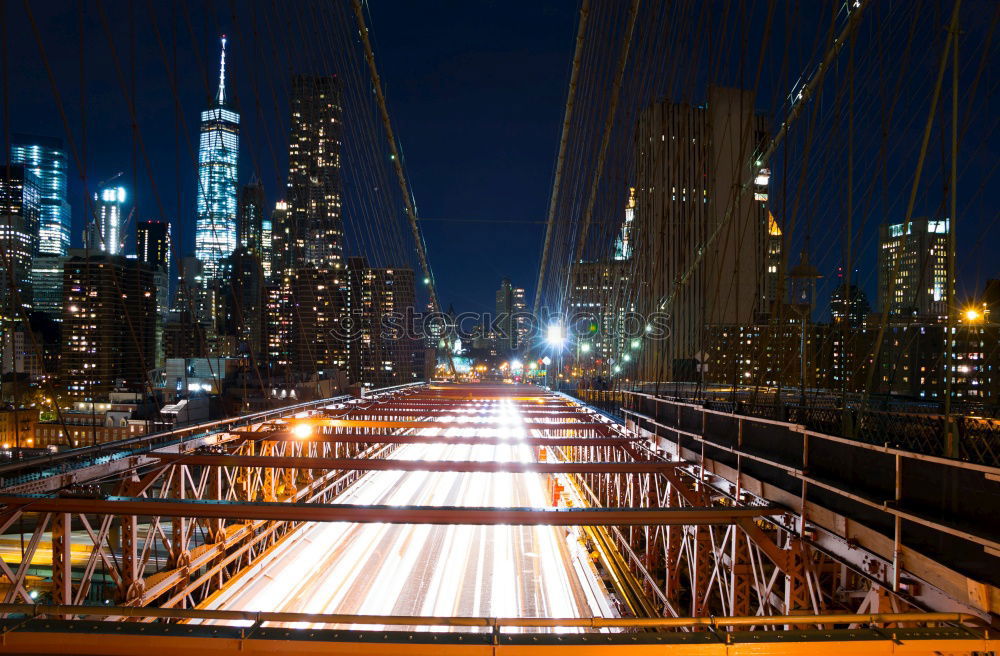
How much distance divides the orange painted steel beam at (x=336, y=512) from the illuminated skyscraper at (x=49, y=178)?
155 metres

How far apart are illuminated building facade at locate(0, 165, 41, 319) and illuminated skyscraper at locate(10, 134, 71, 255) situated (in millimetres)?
31542

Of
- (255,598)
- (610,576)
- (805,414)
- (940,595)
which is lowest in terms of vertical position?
(610,576)

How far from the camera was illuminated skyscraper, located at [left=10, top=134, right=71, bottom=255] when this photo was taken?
448 ft

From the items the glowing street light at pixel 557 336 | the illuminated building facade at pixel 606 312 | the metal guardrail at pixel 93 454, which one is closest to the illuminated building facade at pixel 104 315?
the metal guardrail at pixel 93 454

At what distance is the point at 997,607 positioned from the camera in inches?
162

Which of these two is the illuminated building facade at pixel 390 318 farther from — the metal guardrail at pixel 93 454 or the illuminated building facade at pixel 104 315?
the metal guardrail at pixel 93 454

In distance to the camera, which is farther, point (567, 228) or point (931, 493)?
point (567, 228)

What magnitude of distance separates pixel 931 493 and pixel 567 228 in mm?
48672

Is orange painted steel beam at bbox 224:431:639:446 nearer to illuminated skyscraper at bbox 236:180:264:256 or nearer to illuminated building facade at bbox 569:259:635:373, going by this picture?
illuminated skyscraper at bbox 236:180:264:256

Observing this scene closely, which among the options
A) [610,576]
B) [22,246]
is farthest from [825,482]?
[22,246]

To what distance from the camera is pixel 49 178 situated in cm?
15550

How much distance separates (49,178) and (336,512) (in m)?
201

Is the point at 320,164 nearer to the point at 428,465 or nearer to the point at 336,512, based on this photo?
the point at 428,465

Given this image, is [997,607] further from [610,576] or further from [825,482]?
[610,576]
